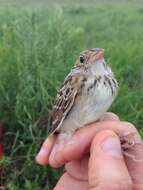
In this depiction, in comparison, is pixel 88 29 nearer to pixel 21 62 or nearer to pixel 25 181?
pixel 21 62

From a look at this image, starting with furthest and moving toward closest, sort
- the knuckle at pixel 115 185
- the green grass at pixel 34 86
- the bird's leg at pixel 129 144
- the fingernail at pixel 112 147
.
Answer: the green grass at pixel 34 86, the bird's leg at pixel 129 144, the fingernail at pixel 112 147, the knuckle at pixel 115 185

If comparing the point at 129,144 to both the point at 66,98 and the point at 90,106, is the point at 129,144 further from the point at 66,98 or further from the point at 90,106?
the point at 66,98

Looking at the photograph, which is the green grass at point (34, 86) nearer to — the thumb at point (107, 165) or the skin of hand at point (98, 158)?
the skin of hand at point (98, 158)

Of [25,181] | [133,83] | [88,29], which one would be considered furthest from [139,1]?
[25,181]

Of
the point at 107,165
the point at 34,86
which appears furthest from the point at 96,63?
the point at 34,86

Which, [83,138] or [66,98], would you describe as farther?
[66,98]

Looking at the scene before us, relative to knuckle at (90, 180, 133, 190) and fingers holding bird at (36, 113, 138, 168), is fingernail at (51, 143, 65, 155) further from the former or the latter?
knuckle at (90, 180, 133, 190)

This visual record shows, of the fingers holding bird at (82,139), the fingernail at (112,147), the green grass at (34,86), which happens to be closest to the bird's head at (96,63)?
the fingers holding bird at (82,139)
